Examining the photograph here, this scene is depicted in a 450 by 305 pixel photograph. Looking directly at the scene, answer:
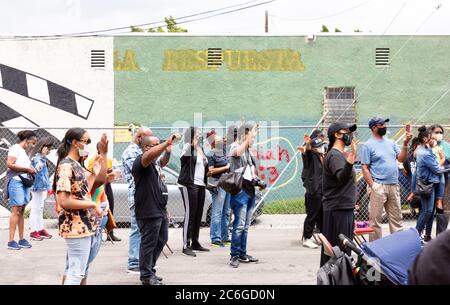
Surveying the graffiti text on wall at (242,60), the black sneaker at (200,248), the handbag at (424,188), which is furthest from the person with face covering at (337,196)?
the graffiti text on wall at (242,60)

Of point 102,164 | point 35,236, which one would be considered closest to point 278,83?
point 35,236

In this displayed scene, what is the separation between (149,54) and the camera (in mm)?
18234

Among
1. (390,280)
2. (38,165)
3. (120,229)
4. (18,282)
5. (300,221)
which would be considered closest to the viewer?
(390,280)

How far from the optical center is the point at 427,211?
10.3 m

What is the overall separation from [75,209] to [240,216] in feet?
10.6

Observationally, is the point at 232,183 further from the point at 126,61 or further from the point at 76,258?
the point at 126,61

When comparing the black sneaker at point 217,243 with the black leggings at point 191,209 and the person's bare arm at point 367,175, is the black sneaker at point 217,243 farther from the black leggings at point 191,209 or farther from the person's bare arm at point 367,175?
the person's bare arm at point 367,175

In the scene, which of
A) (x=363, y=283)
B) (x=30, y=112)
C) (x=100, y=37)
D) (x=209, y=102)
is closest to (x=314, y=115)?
(x=209, y=102)

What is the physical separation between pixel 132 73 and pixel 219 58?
249 centimetres

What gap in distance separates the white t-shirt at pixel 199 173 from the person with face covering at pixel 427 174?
11.4ft

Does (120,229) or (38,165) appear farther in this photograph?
(120,229)

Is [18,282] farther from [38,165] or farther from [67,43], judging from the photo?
[67,43]

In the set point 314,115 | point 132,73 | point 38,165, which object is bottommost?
point 38,165

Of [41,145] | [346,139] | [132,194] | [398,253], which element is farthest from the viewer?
[41,145]
